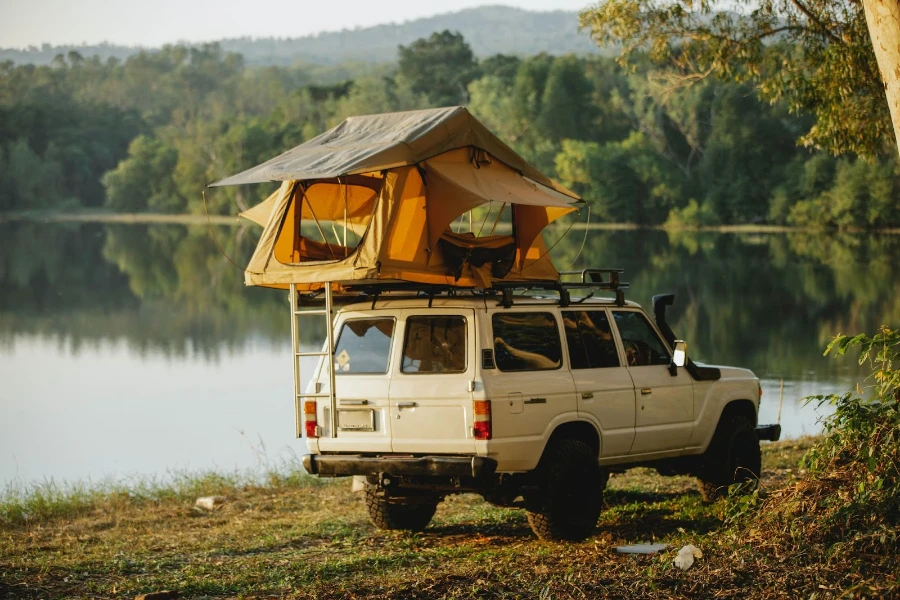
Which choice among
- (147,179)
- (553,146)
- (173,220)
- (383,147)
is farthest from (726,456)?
(147,179)

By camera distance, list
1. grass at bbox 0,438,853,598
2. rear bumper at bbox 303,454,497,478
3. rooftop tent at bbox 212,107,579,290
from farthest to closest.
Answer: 1. rooftop tent at bbox 212,107,579,290
2. rear bumper at bbox 303,454,497,478
3. grass at bbox 0,438,853,598

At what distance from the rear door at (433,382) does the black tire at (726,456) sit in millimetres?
3039

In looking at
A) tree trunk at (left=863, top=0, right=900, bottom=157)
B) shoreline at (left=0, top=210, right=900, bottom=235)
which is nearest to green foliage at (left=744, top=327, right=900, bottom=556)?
tree trunk at (left=863, top=0, right=900, bottom=157)

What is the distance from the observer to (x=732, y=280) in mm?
51688

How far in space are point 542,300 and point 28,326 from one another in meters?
32.3

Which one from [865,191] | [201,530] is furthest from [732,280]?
[201,530]

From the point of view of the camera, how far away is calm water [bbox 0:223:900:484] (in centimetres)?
2003

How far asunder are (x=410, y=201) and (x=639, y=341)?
2.41 metres

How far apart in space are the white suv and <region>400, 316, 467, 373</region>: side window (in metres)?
0.01

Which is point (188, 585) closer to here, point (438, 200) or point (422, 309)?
point (422, 309)

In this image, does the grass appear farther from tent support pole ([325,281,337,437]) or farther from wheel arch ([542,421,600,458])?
tent support pole ([325,281,337,437])

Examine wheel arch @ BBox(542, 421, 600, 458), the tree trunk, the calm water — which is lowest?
the calm water

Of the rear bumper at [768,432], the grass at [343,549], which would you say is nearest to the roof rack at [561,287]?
the grass at [343,549]

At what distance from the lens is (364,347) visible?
922 centimetres
